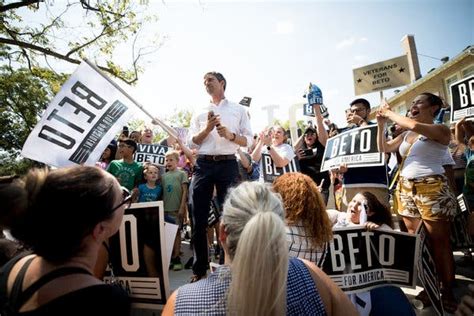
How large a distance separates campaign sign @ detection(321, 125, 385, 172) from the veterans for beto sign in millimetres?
1517

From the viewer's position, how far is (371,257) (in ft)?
7.13

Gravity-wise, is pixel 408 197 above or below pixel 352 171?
below

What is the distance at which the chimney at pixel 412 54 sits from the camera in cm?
2231

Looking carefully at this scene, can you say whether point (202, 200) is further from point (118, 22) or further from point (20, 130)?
point (20, 130)

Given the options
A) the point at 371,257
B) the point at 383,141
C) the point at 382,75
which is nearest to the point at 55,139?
the point at 371,257

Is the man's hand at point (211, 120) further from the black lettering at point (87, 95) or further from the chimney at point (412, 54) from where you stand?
the chimney at point (412, 54)

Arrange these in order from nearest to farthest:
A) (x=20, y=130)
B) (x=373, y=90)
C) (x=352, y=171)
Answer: (x=352, y=171) < (x=373, y=90) < (x=20, y=130)

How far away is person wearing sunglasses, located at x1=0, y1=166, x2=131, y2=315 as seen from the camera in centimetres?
103

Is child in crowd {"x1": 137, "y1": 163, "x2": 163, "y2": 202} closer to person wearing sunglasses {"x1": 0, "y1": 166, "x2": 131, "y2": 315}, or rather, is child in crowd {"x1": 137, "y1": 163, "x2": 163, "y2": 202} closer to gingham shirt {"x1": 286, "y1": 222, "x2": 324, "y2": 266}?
gingham shirt {"x1": 286, "y1": 222, "x2": 324, "y2": 266}

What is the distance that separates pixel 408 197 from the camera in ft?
9.69

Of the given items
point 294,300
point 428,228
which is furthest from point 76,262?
point 428,228

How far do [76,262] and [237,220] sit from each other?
0.63 metres

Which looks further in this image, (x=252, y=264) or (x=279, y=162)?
(x=279, y=162)

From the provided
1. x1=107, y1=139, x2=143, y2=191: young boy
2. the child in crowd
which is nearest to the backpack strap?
x1=107, y1=139, x2=143, y2=191: young boy
